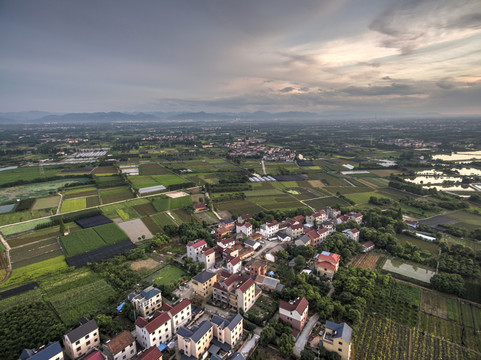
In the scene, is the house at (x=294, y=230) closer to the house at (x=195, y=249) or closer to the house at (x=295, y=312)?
the house at (x=195, y=249)

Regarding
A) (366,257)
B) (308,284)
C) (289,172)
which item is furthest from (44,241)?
(289,172)

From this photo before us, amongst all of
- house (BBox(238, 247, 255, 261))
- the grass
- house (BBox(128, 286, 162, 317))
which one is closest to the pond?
house (BBox(238, 247, 255, 261))

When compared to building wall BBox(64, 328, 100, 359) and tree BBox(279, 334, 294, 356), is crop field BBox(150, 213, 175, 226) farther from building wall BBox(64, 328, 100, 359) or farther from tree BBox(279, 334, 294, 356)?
tree BBox(279, 334, 294, 356)

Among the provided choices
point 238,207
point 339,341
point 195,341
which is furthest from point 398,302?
point 238,207

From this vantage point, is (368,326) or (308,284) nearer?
A: (368,326)

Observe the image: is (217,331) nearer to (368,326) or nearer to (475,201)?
(368,326)
